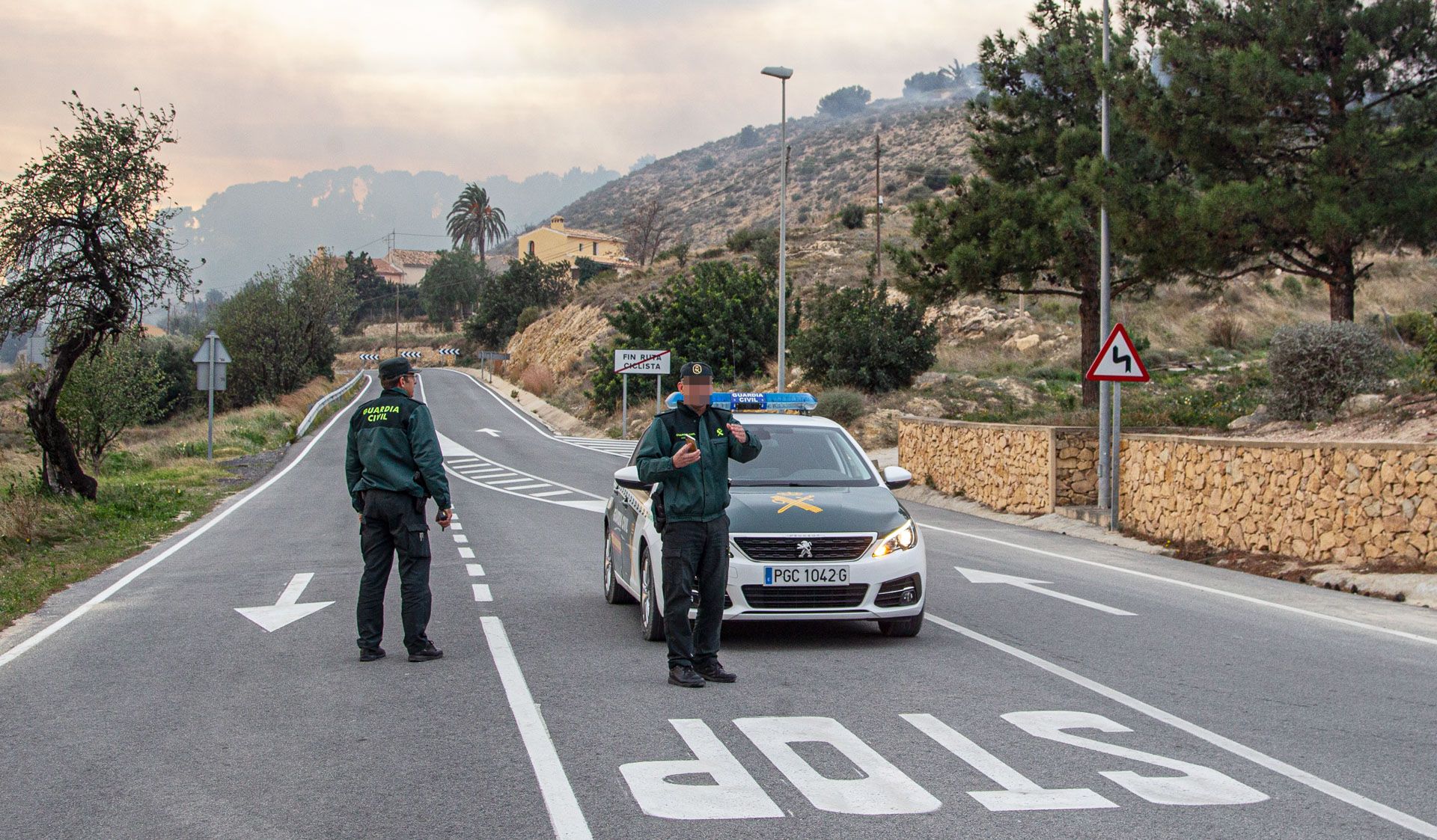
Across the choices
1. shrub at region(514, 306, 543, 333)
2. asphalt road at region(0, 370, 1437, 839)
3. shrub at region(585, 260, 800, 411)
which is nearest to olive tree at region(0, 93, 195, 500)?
asphalt road at region(0, 370, 1437, 839)

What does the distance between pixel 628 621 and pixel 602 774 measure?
170 inches

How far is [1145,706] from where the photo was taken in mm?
6965

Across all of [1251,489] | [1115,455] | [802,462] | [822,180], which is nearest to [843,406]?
[1115,455]

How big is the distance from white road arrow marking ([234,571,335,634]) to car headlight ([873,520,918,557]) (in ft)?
15.1

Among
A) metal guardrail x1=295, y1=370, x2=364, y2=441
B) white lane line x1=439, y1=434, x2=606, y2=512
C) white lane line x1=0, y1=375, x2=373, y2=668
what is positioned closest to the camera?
white lane line x1=0, y1=375, x2=373, y2=668

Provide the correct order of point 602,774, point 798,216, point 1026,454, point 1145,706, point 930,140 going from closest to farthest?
1. point 602,774
2. point 1145,706
3. point 1026,454
4. point 798,216
5. point 930,140

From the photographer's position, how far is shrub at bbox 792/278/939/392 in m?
39.0

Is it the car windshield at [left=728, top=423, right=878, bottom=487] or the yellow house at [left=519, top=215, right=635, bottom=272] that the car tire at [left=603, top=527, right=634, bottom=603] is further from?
the yellow house at [left=519, top=215, right=635, bottom=272]

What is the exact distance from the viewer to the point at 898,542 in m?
8.58

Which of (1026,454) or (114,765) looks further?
(1026,454)

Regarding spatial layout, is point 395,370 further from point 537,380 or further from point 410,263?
point 410,263

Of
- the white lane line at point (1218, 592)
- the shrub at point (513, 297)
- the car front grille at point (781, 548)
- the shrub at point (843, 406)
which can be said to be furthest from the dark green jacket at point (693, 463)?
the shrub at point (513, 297)

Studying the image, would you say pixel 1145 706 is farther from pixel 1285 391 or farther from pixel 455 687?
pixel 1285 391

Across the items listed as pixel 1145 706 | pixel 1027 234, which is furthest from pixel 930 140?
pixel 1145 706
